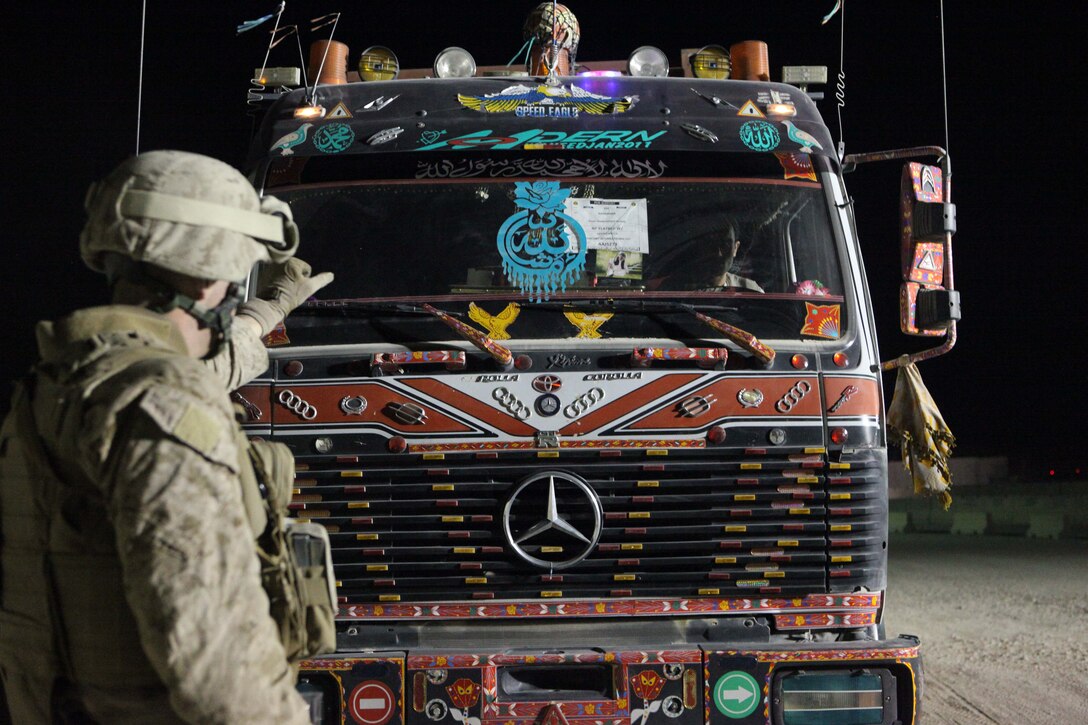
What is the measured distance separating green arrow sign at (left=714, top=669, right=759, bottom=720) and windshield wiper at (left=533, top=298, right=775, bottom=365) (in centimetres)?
112

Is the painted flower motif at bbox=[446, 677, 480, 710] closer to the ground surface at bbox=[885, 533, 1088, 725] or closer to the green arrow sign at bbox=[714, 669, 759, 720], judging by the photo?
the green arrow sign at bbox=[714, 669, 759, 720]

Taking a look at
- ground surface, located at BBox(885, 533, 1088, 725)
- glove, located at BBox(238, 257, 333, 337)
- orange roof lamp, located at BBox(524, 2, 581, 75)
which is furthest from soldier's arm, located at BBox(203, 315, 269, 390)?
ground surface, located at BBox(885, 533, 1088, 725)

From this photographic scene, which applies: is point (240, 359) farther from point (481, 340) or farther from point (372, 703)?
point (372, 703)

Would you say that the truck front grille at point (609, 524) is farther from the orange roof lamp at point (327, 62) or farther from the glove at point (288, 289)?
the orange roof lamp at point (327, 62)

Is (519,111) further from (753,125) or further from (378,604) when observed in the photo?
(378,604)

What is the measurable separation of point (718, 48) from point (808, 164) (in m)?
1.21

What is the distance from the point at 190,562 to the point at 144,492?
0.14 meters

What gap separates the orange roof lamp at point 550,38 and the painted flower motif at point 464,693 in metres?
3.04

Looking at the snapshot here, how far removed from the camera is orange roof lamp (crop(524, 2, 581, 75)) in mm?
6074

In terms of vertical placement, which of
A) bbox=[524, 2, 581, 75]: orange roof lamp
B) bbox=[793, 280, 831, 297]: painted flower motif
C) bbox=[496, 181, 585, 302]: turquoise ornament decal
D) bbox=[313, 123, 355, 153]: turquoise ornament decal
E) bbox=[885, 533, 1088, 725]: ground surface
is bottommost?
bbox=[885, 533, 1088, 725]: ground surface

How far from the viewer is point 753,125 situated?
5.28 metres

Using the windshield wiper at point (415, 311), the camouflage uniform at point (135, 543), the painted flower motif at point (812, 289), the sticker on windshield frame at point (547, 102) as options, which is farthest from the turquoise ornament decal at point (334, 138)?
the camouflage uniform at point (135, 543)

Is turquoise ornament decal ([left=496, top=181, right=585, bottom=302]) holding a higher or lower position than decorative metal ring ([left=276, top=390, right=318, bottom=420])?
higher

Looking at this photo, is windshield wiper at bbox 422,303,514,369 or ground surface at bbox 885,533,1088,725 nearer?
windshield wiper at bbox 422,303,514,369
